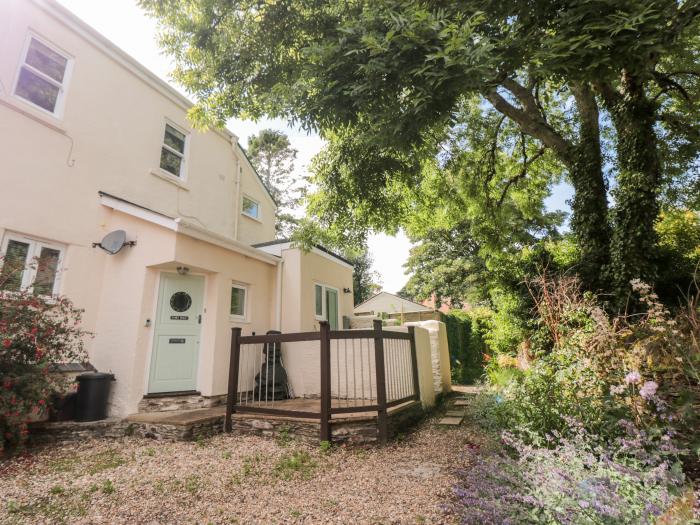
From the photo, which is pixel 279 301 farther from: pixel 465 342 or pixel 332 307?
pixel 465 342

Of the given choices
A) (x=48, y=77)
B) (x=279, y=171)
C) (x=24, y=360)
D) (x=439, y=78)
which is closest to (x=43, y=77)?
(x=48, y=77)

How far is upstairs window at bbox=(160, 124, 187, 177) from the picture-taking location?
8.55 metres

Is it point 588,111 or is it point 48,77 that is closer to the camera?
point 48,77

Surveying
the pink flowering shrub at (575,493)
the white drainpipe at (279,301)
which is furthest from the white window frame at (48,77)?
the pink flowering shrub at (575,493)

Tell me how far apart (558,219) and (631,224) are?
15.8 m

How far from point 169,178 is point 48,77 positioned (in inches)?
106

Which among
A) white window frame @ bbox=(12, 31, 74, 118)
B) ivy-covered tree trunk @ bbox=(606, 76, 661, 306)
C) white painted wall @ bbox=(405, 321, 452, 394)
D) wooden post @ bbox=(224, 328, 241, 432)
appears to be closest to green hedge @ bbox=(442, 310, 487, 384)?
white painted wall @ bbox=(405, 321, 452, 394)

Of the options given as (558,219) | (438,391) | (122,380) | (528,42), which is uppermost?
(558,219)

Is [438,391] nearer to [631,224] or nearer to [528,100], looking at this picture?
[631,224]

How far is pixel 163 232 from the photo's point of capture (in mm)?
6191

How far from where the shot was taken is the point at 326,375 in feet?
16.6

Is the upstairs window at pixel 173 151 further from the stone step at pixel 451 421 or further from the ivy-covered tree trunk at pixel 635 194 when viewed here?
the ivy-covered tree trunk at pixel 635 194

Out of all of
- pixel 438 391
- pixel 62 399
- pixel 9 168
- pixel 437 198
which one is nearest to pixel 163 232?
pixel 9 168

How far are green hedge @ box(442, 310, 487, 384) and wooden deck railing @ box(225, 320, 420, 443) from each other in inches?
317
